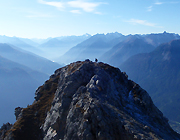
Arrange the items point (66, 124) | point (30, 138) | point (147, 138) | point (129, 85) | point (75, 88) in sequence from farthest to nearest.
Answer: point (129, 85), point (75, 88), point (30, 138), point (66, 124), point (147, 138)

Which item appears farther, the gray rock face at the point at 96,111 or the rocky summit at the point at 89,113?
the rocky summit at the point at 89,113

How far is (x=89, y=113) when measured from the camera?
33781 mm

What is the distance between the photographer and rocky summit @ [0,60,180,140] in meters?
32.2

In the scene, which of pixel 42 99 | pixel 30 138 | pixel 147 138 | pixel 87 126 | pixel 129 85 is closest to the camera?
pixel 147 138

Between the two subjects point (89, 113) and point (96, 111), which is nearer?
point (96, 111)

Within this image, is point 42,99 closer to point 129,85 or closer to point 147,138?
point 129,85

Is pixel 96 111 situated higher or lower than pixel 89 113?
higher

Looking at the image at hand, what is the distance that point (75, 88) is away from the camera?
148 ft

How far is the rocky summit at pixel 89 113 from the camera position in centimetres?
3219

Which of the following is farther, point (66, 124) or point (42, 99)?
point (42, 99)

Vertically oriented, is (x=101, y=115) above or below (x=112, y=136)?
above

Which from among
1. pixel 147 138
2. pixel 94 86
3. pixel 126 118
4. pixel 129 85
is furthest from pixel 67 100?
pixel 129 85

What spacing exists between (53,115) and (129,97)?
23.8 metres

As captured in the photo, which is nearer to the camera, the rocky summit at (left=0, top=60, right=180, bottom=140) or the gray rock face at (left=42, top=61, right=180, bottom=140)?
the gray rock face at (left=42, top=61, right=180, bottom=140)
